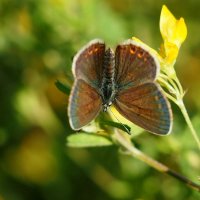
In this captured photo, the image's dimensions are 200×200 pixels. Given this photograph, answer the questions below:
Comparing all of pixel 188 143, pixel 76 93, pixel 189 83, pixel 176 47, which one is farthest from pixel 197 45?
pixel 76 93

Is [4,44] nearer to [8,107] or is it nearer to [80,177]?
[8,107]

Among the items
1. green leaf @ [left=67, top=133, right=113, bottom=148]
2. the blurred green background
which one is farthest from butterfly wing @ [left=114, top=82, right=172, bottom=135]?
the blurred green background

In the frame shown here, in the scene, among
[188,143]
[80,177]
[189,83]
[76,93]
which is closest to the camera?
[76,93]

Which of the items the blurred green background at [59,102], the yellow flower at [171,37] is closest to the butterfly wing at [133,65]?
the yellow flower at [171,37]

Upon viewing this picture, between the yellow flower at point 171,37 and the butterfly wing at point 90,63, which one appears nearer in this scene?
the butterfly wing at point 90,63

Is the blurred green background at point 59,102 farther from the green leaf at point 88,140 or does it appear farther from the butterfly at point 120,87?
the butterfly at point 120,87

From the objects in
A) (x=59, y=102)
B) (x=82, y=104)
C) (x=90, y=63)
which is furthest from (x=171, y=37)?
(x=59, y=102)

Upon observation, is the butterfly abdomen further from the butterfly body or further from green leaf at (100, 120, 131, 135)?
green leaf at (100, 120, 131, 135)
